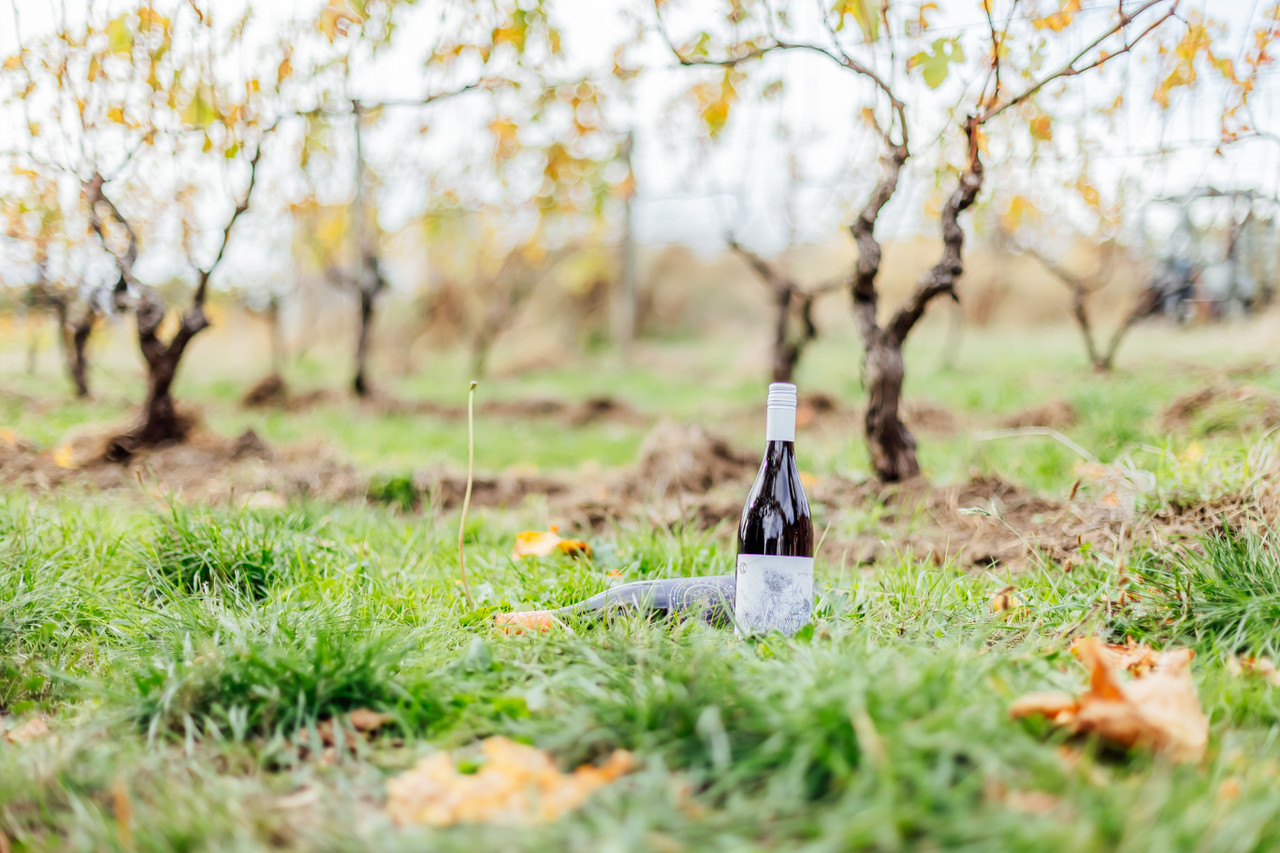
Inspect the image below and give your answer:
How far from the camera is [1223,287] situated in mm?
10430

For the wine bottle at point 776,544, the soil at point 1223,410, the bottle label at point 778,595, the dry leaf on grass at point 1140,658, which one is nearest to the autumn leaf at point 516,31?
the wine bottle at point 776,544

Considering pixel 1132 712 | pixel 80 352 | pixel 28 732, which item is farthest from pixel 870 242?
pixel 80 352

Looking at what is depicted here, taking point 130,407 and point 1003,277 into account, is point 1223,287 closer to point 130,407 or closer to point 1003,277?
Result: point 1003,277

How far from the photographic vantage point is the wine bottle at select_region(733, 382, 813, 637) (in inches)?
79.5

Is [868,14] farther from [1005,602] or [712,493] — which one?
[712,493]

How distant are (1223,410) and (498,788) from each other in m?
4.43

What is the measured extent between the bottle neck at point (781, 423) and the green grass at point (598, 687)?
468mm

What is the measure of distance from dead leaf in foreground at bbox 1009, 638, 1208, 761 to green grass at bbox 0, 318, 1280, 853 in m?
0.04

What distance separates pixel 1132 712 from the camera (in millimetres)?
1419

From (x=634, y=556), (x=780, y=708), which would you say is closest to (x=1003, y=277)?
(x=634, y=556)

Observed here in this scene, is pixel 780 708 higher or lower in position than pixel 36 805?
higher

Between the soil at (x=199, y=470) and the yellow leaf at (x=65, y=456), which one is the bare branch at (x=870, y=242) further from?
the yellow leaf at (x=65, y=456)

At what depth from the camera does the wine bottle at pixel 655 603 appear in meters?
2.18

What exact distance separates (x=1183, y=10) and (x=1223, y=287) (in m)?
8.83
